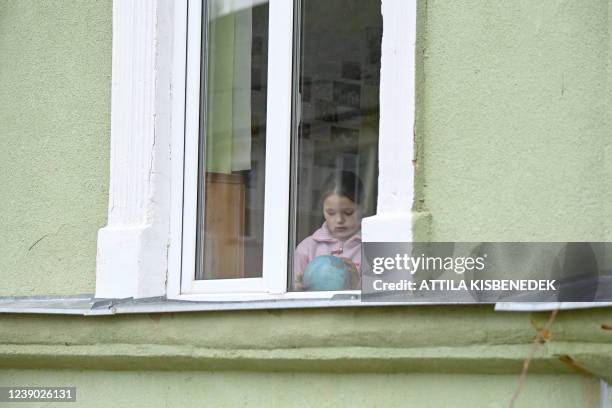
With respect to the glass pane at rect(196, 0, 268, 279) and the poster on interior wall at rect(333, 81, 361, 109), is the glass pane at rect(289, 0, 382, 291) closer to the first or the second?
the poster on interior wall at rect(333, 81, 361, 109)

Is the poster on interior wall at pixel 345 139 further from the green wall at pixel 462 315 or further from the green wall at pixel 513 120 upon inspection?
the green wall at pixel 513 120

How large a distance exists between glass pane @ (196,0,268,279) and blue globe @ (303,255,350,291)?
0.33 m

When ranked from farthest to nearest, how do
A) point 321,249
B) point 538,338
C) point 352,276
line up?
1. point 321,249
2. point 352,276
3. point 538,338

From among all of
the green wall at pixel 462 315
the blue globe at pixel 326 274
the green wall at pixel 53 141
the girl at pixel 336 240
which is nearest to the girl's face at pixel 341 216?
the girl at pixel 336 240

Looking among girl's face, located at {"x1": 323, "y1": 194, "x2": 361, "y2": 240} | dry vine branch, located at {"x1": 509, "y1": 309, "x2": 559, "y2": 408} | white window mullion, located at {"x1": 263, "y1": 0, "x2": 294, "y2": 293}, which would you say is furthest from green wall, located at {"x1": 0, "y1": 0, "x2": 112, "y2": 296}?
dry vine branch, located at {"x1": 509, "y1": 309, "x2": 559, "y2": 408}

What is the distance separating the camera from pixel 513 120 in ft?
13.6

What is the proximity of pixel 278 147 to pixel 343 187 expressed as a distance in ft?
2.92

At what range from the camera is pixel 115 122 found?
5.40 meters

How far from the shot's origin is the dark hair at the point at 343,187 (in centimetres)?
547

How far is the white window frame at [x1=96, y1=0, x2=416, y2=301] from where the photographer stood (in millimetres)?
4977

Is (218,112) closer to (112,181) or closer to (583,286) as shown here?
(112,181)

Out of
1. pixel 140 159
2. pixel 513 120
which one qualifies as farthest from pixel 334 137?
pixel 513 120

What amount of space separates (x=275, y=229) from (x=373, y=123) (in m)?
1.16

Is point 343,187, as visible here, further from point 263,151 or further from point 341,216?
point 263,151
